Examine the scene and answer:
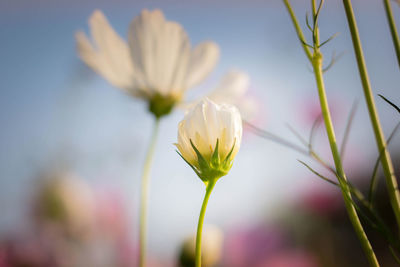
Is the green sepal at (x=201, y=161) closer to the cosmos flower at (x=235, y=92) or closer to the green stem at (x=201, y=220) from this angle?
the green stem at (x=201, y=220)

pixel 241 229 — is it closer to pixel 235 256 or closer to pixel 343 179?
pixel 235 256

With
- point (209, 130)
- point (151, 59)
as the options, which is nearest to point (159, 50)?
point (151, 59)

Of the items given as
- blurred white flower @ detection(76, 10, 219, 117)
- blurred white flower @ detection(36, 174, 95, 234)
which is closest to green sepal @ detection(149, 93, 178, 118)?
blurred white flower @ detection(76, 10, 219, 117)

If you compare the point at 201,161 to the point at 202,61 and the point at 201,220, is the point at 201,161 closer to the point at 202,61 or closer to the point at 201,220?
the point at 201,220

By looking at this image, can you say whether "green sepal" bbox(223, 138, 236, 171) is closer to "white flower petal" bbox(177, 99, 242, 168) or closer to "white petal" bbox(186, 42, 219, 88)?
"white flower petal" bbox(177, 99, 242, 168)

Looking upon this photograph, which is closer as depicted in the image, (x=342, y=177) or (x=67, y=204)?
(x=342, y=177)

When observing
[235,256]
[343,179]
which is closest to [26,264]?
[235,256]
